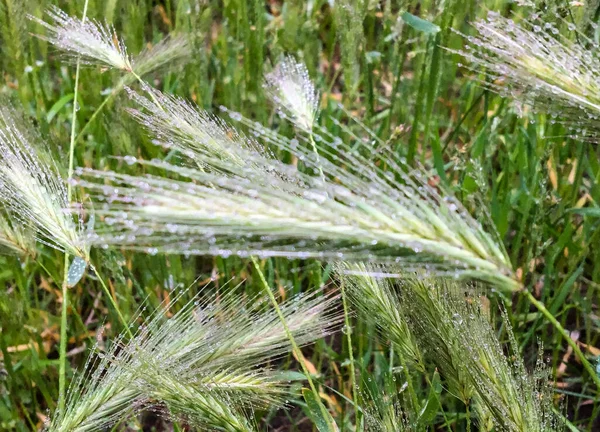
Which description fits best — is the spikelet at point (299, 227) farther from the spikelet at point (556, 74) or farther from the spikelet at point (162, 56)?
the spikelet at point (162, 56)

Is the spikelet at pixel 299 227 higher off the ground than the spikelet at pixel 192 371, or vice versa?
the spikelet at pixel 299 227

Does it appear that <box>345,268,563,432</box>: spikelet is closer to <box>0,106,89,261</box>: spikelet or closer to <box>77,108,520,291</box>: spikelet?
<box>77,108,520,291</box>: spikelet

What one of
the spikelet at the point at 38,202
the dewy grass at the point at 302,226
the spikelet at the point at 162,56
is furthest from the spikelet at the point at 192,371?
the spikelet at the point at 162,56

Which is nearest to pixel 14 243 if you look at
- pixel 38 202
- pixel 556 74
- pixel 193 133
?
pixel 38 202

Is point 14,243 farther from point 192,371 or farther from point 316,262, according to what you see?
point 316,262

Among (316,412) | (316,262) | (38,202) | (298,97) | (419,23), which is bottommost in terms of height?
(316,412)

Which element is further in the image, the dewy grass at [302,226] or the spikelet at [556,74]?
the spikelet at [556,74]
